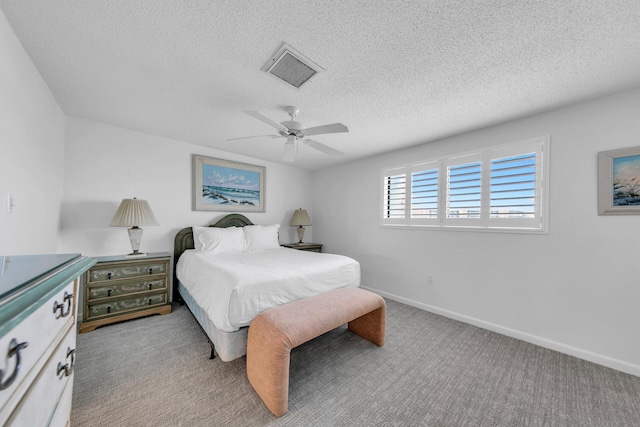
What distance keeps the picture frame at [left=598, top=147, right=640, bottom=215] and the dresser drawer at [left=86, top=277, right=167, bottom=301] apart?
459 cm

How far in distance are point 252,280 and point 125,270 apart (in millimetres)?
1819

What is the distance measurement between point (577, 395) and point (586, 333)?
726 mm

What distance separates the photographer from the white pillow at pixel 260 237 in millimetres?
3541

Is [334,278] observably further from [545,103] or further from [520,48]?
[545,103]

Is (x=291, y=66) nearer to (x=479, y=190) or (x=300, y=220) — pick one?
(x=479, y=190)

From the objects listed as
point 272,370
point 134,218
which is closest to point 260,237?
point 134,218

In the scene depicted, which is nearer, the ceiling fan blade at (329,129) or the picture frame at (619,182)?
the picture frame at (619,182)

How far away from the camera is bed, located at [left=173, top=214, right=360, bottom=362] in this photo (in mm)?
1782

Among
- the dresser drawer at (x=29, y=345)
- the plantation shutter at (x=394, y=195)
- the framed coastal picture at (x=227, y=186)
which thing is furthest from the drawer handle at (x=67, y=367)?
the plantation shutter at (x=394, y=195)

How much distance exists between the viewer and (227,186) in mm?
3811

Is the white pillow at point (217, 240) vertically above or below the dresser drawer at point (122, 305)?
above

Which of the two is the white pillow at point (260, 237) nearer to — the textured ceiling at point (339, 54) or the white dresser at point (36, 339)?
→ the textured ceiling at point (339, 54)

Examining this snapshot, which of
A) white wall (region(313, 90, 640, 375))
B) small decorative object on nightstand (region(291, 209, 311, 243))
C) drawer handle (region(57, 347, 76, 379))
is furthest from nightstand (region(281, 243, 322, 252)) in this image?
drawer handle (region(57, 347, 76, 379))

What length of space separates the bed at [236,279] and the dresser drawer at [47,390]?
2.88 feet
